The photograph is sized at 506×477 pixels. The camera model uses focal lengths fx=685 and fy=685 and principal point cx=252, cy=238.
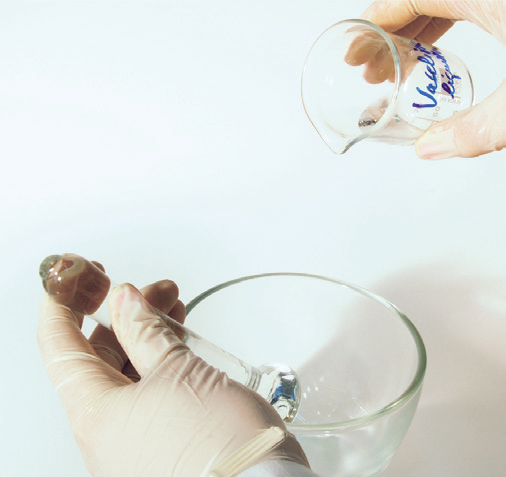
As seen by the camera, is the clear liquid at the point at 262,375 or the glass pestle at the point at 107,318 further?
the clear liquid at the point at 262,375

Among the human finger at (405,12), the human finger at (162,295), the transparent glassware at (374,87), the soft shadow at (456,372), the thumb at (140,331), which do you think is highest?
the human finger at (405,12)

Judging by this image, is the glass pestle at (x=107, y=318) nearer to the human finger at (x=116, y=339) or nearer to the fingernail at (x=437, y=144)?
the human finger at (x=116, y=339)

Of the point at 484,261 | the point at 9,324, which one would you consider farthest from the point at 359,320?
the point at 9,324

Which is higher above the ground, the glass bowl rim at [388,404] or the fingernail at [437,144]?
the fingernail at [437,144]

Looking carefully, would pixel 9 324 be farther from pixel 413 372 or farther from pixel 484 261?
pixel 484 261

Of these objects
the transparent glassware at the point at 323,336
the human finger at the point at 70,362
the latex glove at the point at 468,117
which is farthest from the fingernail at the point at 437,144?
the human finger at the point at 70,362

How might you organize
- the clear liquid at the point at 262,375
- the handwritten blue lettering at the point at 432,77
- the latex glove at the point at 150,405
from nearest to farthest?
1. the latex glove at the point at 150,405
2. the clear liquid at the point at 262,375
3. the handwritten blue lettering at the point at 432,77

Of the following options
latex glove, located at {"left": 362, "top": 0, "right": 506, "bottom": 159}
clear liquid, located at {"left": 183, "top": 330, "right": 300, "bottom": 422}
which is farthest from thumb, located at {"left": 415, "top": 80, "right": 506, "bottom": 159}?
clear liquid, located at {"left": 183, "top": 330, "right": 300, "bottom": 422}
